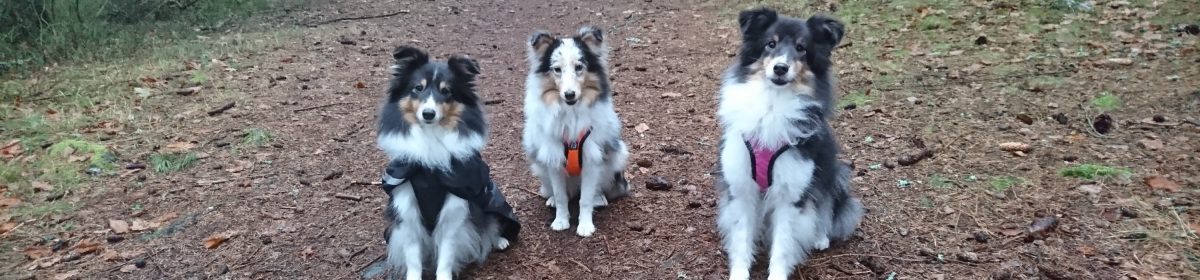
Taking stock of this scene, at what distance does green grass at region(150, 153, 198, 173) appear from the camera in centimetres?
609

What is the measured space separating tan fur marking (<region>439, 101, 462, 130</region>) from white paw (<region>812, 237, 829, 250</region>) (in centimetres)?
233

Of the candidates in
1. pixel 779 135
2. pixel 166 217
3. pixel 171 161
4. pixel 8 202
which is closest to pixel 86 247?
pixel 166 217

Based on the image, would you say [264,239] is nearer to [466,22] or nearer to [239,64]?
[239,64]

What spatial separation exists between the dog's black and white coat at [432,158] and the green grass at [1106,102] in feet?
17.5

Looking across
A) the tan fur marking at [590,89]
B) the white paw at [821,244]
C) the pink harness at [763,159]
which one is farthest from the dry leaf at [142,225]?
the white paw at [821,244]

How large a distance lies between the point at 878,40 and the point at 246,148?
7.33 meters

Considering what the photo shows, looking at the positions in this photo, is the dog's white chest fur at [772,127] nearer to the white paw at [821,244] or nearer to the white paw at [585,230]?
the white paw at [821,244]

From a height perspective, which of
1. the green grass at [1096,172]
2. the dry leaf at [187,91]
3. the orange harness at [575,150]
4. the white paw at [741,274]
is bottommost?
the dry leaf at [187,91]

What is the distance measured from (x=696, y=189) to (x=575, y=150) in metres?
1.25

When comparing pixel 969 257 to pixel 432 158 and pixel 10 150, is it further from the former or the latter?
pixel 10 150

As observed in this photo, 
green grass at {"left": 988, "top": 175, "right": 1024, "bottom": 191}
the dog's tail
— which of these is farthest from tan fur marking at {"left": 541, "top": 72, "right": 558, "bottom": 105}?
green grass at {"left": 988, "top": 175, "right": 1024, "bottom": 191}

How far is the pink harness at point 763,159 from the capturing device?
3.78 metres

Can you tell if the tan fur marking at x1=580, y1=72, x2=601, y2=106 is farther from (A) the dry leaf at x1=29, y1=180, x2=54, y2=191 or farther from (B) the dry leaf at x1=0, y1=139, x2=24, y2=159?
(B) the dry leaf at x1=0, y1=139, x2=24, y2=159

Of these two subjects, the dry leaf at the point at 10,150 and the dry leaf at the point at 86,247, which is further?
the dry leaf at the point at 10,150
